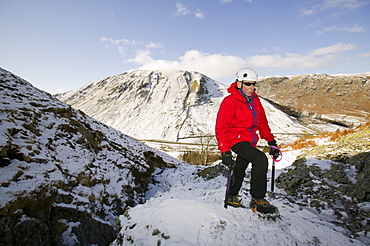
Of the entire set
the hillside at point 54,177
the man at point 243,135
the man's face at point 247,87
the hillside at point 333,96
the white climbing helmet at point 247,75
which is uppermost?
the hillside at point 333,96

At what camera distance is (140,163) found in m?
13.2

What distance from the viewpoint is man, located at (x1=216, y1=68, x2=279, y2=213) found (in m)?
4.09

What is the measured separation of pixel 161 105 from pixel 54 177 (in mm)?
84288

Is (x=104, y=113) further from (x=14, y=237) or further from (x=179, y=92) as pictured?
(x=14, y=237)

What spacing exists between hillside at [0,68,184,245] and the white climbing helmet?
6876mm

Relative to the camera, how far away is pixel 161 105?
90062mm

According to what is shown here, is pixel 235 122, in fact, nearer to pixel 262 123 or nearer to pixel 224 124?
pixel 224 124

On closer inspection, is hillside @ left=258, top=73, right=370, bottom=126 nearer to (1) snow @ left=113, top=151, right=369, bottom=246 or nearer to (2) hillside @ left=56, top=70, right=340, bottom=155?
(2) hillside @ left=56, top=70, right=340, bottom=155

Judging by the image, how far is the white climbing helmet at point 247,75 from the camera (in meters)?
4.49

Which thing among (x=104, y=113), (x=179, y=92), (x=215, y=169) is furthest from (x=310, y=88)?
(x=215, y=169)

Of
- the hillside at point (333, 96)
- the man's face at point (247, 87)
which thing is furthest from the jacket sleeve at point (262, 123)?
the hillside at point (333, 96)

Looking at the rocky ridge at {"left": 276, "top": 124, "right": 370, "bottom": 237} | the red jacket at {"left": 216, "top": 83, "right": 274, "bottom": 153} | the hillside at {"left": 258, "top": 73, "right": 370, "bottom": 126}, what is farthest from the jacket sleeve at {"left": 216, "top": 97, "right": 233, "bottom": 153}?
the hillside at {"left": 258, "top": 73, "right": 370, "bottom": 126}

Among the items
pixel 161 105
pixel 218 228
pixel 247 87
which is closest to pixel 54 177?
pixel 218 228

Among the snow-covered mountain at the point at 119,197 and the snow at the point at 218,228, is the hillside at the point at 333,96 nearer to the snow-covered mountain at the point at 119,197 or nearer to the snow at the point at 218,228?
the snow-covered mountain at the point at 119,197
